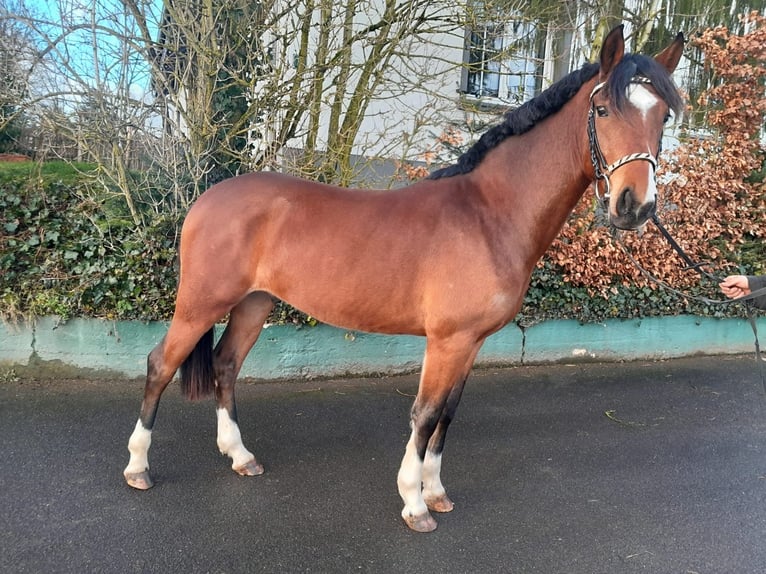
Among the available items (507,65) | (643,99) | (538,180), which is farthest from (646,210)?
(507,65)

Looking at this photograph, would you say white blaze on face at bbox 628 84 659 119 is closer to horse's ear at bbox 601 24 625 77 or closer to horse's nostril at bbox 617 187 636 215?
horse's ear at bbox 601 24 625 77

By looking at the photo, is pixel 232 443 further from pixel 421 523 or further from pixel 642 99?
pixel 642 99

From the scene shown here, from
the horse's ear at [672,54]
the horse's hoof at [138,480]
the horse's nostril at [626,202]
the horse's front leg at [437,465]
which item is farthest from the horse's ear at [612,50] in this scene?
the horse's hoof at [138,480]

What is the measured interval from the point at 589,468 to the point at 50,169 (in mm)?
6538

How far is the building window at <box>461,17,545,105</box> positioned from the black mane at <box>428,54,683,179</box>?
3.39m

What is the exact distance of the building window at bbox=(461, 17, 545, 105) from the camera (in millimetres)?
6062

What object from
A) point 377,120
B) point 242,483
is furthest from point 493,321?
point 377,120

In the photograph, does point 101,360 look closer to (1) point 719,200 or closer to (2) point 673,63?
(2) point 673,63

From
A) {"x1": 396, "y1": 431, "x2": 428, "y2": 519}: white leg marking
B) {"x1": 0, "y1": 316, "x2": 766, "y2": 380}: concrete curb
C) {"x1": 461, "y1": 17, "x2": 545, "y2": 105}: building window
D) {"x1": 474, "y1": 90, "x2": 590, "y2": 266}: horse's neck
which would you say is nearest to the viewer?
{"x1": 474, "y1": 90, "x2": 590, "y2": 266}: horse's neck

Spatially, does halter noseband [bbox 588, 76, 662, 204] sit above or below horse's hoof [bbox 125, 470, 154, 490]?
above

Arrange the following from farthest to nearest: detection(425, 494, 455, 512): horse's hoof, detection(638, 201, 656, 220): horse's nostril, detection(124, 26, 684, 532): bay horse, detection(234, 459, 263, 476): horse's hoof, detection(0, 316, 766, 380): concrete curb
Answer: detection(0, 316, 766, 380): concrete curb < detection(234, 459, 263, 476): horse's hoof < detection(425, 494, 455, 512): horse's hoof < detection(124, 26, 684, 532): bay horse < detection(638, 201, 656, 220): horse's nostril

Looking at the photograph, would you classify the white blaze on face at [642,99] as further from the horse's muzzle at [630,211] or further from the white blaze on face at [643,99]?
the horse's muzzle at [630,211]

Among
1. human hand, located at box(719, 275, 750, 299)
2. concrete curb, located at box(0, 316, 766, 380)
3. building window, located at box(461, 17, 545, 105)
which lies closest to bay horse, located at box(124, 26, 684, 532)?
human hand, located at box(719, 275, 750, 299)

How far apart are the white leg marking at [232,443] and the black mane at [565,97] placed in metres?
1.97
